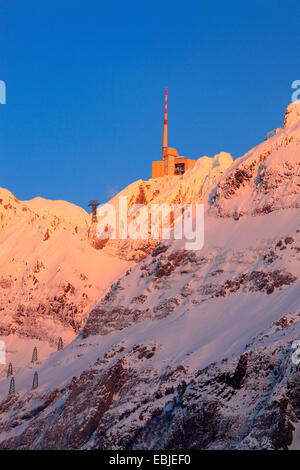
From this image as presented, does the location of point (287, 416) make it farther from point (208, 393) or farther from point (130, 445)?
point (130, 445)

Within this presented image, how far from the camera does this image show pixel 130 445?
19538 cm

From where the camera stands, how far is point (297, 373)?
174000 mm

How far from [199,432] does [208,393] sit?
6879 millimetres

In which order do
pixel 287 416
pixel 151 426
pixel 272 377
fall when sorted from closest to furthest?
pixel 287 416 → pixel 272 377 → pixel 151 426

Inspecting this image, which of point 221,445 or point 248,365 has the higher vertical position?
point 248,365
